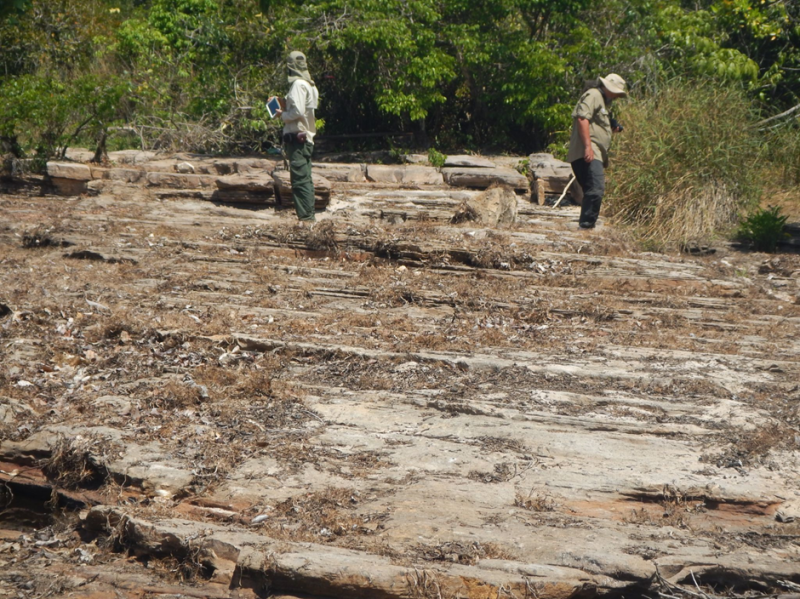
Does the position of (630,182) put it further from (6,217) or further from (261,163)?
(6,217)

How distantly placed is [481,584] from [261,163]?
9127 mm

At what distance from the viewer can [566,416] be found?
5.06 meters

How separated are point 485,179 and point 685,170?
8.08 feet

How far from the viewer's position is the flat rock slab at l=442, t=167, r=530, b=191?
36.2 ft

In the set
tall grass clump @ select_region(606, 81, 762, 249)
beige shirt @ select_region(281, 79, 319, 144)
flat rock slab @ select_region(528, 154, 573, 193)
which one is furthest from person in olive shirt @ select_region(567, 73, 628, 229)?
beige shirt @ select_region(281, 79, 319, 144)

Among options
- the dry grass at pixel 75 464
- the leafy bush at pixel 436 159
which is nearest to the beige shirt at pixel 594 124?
the leafy bush at pixel 436 159

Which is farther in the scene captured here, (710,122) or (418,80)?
(418,80)

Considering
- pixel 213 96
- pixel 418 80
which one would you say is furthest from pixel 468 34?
pixel 213 96

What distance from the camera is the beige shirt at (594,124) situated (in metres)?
9.32

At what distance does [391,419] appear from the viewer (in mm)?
5055

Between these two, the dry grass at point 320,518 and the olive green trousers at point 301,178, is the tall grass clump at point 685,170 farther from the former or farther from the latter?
the dry grass at point 320,518

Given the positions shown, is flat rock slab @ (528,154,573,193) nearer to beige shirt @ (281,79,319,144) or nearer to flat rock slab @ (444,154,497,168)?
flat rock slab @ (444,154,497,168)

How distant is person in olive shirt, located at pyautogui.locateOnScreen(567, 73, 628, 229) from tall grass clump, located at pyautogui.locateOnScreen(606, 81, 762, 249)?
67cm

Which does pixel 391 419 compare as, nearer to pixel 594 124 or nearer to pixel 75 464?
pixel 75 464
